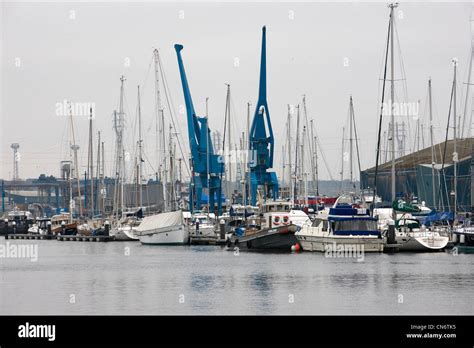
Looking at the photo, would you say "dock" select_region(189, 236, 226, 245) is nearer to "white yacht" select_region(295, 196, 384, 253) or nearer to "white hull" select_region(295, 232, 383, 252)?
"white hull" select_region(295, 232, 383, 252)

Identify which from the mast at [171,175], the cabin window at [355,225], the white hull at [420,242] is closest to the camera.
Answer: the cabin window at [355,225]

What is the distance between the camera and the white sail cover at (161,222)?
89.6 metres

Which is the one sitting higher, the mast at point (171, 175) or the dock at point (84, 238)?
the mast at point (171, 175)

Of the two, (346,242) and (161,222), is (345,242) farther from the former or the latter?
(161,222)

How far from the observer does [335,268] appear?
62.2m

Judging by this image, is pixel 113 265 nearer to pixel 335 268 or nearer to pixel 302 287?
pixel 335 268

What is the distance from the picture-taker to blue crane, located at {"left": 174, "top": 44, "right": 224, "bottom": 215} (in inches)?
4550

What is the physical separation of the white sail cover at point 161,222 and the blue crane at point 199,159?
18.6 m

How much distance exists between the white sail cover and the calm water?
12081 millimetres

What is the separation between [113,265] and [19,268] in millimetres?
6263

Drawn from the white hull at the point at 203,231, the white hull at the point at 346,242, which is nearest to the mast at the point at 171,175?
the white hull at the point at 203,231

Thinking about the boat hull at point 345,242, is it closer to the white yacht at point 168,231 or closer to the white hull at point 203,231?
the white yacht at point 168,231

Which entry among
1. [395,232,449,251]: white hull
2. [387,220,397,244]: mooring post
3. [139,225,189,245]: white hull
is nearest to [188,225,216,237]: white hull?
[139,225,189,245]: white hull
